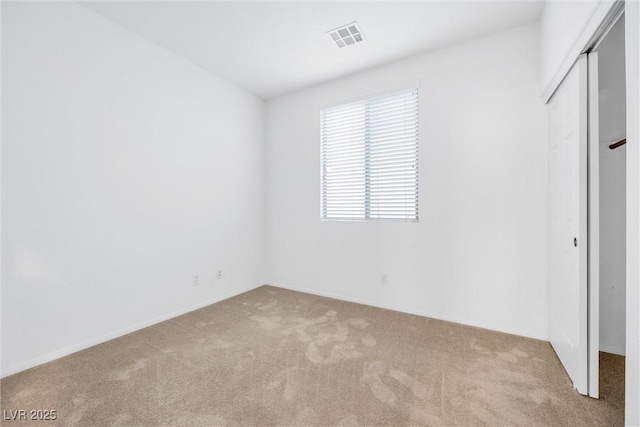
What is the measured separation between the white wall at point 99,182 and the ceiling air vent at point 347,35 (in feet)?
5.36

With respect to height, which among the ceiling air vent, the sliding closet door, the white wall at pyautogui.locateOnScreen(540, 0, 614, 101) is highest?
the ceiling air vent

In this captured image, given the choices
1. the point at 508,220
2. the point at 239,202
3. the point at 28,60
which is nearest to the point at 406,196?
the point at 508,220

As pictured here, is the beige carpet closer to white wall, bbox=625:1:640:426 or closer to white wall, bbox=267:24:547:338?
white wall, bbox=267:24:547:338

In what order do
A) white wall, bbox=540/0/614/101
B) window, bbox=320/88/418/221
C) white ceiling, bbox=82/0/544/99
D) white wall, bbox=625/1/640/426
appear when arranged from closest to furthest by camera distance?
white wall, bbox=625/1/640/426, white wall, bbox=540/0/614/101, white ceiling, bbox=82/0/544/99, window, bbox=320/88/418/221

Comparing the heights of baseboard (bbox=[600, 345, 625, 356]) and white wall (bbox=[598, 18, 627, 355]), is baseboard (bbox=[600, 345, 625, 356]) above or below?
below

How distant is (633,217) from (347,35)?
2.49 metres

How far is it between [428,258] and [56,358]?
11.0 feet

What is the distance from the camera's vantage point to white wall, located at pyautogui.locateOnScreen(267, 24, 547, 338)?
7.86 feet

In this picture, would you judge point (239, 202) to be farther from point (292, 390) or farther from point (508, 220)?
point (508, 220)

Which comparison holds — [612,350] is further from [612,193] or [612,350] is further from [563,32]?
[563,32]

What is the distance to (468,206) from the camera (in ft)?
8.71

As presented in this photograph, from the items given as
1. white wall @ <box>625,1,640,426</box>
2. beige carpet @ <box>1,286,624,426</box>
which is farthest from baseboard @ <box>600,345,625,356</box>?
white wall @ <box>625,1,640,426</box>

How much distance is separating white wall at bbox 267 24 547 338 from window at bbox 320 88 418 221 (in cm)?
12

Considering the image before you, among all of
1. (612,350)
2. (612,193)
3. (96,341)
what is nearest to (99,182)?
(96,341)
